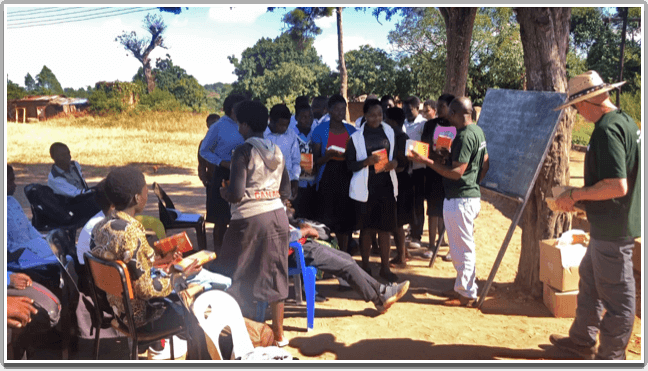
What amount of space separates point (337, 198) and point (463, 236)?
1.47 m

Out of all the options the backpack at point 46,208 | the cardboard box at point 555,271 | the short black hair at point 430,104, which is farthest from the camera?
the short black hair at point 430,104

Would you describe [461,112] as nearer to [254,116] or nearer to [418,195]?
[254,116]

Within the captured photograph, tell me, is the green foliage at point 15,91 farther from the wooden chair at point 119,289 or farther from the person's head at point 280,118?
the wooden chair at point 119,289

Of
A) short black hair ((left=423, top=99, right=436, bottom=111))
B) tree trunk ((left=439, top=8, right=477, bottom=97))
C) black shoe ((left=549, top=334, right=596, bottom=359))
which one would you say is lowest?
black shoe ((left=549, top=334, right=596, bottom=359))

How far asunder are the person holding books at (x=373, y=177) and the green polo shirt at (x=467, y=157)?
29.9 inches

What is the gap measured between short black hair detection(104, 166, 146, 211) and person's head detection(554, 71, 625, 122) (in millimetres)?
2818

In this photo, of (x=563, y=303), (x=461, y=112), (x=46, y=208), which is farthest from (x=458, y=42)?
(x=46, y=208)

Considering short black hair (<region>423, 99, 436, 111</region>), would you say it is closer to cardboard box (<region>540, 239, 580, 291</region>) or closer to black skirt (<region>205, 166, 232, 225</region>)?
cardboard box (<region>540, 239, 580, 291</region>)

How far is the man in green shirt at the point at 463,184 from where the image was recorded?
189 inches

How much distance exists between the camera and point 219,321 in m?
3.17

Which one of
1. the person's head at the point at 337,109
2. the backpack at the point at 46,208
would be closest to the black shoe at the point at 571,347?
the person's head at the point at 337,109

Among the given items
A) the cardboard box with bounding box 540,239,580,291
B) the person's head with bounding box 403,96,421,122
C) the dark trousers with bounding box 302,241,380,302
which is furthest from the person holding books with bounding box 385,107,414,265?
the cardboard box with bounding box 540,239,580,291

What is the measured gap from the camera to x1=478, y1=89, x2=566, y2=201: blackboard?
15.6ft
